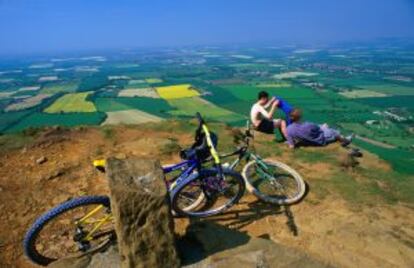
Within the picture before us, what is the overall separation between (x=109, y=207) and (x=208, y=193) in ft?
6.36

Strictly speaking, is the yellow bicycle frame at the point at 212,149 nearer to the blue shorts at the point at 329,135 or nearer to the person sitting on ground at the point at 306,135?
the person sitting on ground at the point at 306,135

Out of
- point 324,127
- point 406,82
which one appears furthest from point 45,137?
point 406,82

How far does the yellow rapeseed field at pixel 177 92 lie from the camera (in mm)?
61062

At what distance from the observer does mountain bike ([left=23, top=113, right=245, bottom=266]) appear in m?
4.68

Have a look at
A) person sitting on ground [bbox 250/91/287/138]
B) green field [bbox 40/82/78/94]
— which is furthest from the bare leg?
green field [bbox 40/82/78/94]

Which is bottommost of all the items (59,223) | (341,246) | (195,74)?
(195,74)

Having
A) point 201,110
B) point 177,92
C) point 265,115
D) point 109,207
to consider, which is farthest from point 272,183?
point 177,92

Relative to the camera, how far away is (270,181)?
7219mm

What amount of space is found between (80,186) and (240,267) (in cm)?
441

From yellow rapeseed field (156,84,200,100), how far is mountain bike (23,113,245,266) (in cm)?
5340

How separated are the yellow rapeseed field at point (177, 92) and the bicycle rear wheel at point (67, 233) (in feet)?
178

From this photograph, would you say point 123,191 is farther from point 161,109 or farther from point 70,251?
point 161,109

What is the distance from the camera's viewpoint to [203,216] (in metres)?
6.10

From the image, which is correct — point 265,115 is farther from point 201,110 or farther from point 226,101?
point 226,101
